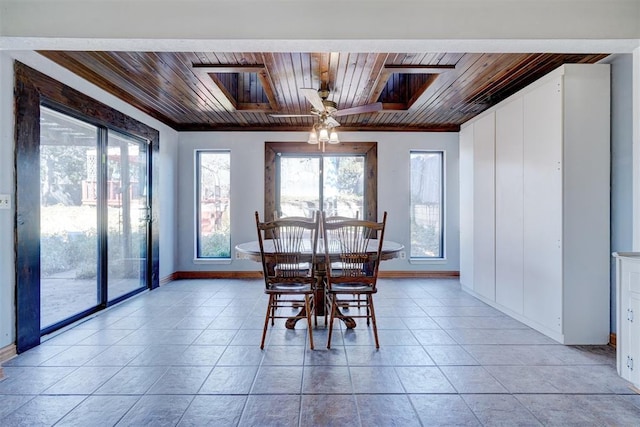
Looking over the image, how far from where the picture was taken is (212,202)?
215 inches

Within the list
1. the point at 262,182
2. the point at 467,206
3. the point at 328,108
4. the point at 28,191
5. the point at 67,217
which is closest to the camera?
the point at 28,191

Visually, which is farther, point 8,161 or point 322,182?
point 322,182

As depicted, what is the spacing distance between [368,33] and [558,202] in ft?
6.99

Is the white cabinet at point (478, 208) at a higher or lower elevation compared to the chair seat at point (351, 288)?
higher

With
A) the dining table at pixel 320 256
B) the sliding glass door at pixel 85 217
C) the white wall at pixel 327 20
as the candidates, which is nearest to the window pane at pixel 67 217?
the sliding glass door at pixel 85 217

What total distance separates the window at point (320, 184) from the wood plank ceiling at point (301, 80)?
0.76 m

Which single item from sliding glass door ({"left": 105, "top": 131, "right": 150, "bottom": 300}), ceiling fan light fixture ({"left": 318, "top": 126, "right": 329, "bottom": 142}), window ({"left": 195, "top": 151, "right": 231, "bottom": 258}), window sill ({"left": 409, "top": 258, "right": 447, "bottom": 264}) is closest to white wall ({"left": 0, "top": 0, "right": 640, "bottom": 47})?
ceiling fan light fixture ({"left": 318, "top": 126, "right": 329, "bottom": 142})

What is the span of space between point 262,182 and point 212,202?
933mm

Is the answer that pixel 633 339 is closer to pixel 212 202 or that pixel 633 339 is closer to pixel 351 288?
pixel 351 288

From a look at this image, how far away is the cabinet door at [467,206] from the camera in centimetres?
426

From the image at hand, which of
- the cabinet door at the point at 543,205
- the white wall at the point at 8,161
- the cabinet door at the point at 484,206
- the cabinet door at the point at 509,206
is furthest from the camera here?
Answer: the cabinet door at the point at 484,206

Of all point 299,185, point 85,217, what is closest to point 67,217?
point 85,217

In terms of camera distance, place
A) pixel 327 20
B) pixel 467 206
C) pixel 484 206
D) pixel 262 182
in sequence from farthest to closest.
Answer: pixel 262 182 → pixel 467 206 → pixel 484 206 → pixel 327 20

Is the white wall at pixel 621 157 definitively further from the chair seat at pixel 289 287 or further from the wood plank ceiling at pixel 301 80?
the chair seat at pixel 289 287
